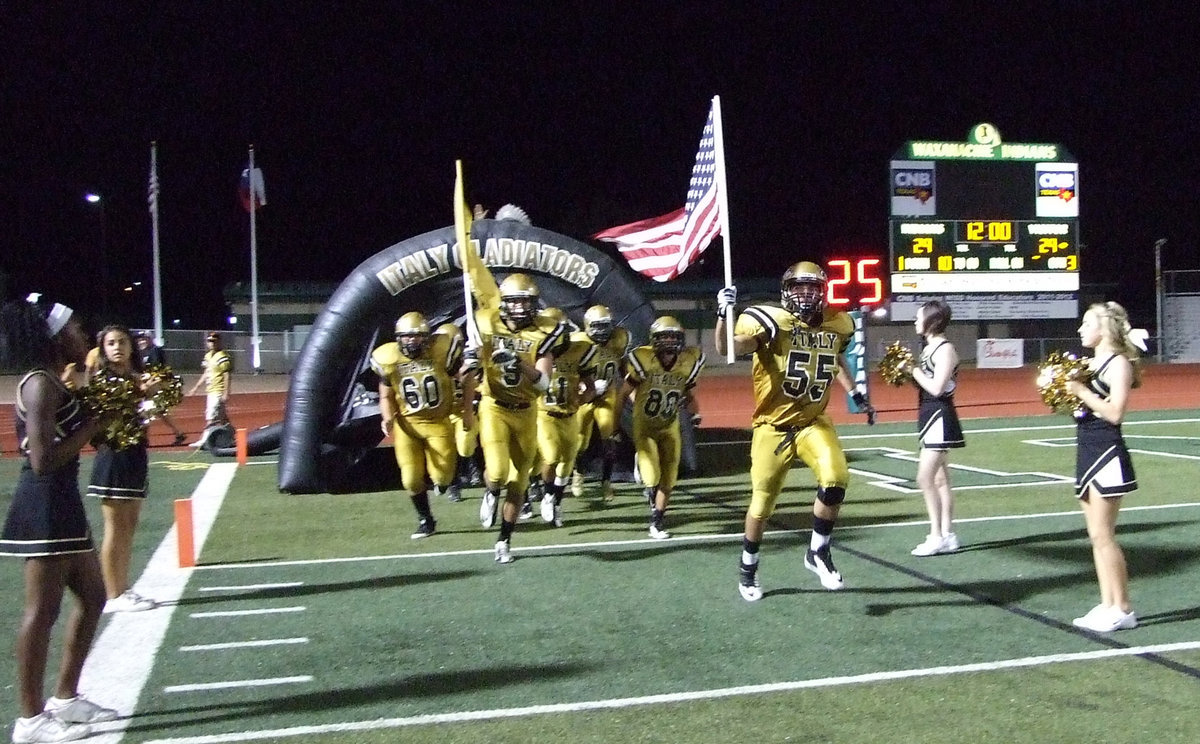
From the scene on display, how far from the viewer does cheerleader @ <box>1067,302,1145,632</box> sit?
5238 mm

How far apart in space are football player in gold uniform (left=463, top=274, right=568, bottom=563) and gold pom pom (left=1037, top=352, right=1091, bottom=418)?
332cm

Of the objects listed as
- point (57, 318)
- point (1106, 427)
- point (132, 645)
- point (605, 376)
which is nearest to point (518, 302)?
point (605, 376)

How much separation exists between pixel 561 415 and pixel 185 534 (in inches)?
118

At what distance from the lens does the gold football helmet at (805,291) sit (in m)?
6.18

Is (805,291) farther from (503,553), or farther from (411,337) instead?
(411,337)

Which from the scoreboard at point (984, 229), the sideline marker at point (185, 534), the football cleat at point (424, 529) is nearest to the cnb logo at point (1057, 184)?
the scoreboard at point (984, 229)

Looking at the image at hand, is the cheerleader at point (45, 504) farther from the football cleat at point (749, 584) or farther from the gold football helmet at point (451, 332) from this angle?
the gold football helmet at point (451, 332)

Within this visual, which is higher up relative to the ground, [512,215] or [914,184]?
[914,184]

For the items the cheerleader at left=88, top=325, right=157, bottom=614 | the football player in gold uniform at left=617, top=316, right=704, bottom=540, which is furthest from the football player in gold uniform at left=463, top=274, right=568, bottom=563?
the cheerleader at left=88, top=325, right=157, bottom=614

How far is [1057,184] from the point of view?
2486 centimetres

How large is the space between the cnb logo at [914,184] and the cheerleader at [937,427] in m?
17.6

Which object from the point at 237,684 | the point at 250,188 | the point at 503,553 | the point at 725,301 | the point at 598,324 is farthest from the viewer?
the point at 250,188

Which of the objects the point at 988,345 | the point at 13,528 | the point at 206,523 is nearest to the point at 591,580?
the point at 13,528

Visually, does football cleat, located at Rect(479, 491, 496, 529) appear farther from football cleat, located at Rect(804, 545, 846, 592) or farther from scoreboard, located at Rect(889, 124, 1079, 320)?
scoreboard, located at Rect(889, 124, 1079, 320)
